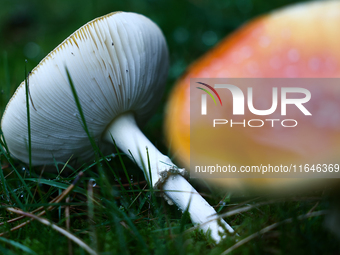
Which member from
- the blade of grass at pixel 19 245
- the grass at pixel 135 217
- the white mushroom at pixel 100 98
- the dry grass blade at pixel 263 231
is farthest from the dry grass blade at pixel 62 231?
the dry grass blade at pixel 263 231

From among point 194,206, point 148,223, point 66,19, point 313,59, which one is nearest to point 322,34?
point 313,59

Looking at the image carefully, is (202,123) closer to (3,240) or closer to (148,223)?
(148,223)

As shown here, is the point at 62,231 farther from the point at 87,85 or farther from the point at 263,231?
the point at 263,231

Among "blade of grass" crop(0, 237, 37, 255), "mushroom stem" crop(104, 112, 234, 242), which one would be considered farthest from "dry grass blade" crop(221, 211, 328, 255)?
"blade of grass" crop(0, 237, 37, 255)

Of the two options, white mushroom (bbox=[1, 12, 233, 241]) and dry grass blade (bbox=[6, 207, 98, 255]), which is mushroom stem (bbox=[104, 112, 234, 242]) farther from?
dry grass blade (bbox=[6, 207, 98, 255])

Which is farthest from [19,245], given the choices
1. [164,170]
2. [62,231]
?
[164,170]

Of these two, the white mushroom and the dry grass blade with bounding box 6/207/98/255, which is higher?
the white mushroom
